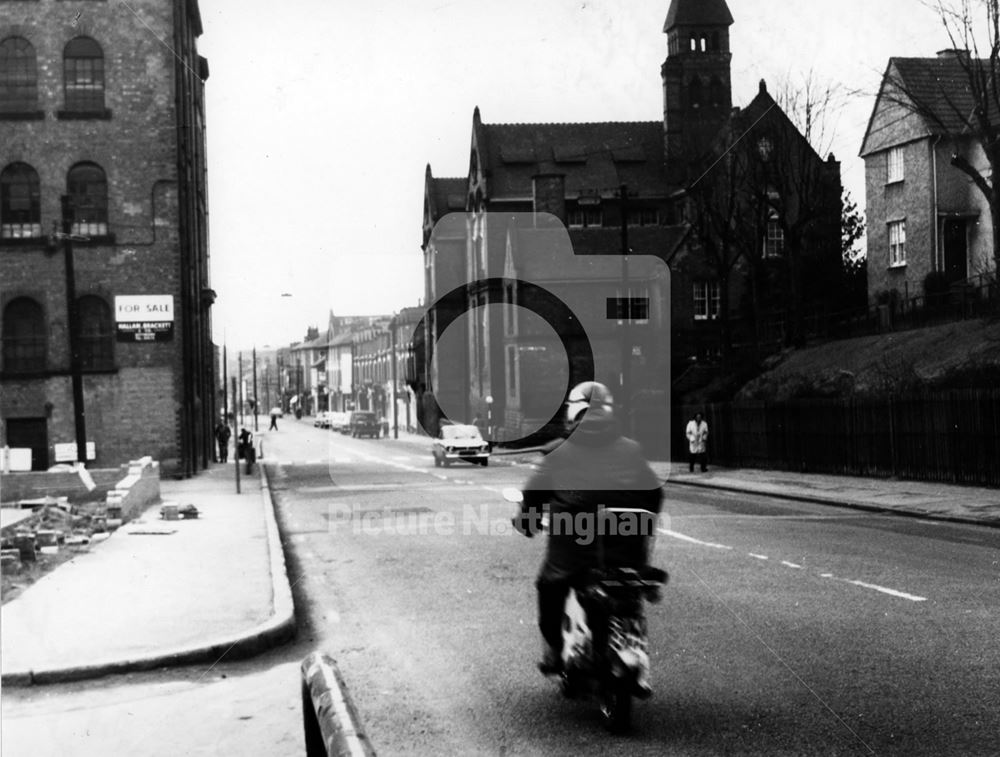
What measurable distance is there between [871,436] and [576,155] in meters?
44.7

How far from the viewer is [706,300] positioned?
57000 mm

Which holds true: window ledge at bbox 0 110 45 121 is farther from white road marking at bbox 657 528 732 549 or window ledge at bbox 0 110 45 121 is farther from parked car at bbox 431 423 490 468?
white road marking at bbox 657 528 732 549

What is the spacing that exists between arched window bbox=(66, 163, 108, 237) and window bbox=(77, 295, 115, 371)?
214 centimetres

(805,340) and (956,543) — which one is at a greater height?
(805,340)

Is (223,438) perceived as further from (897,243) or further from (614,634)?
(614,634)

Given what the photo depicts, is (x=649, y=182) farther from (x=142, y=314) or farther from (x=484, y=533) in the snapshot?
(x=484, y=533)

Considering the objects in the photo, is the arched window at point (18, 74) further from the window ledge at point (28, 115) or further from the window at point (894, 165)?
the window at point (894, 165)

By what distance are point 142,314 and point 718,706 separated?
105ft

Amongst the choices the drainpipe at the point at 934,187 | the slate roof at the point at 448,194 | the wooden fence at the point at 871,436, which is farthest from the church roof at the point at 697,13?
the slate roof at the point at 448,194

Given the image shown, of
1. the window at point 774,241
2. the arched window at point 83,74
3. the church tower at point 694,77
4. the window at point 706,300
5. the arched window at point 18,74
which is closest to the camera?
the arched window at point 18,74

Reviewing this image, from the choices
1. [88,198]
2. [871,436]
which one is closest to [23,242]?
[88,198]

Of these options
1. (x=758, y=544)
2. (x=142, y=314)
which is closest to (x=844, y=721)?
(x=758, y=544)

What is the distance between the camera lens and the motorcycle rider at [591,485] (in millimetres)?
6555

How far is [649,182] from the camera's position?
226ft
